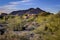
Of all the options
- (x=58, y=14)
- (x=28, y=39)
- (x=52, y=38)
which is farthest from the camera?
(x=58, y=14)

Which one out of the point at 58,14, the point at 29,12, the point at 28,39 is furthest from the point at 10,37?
the point at 29,12

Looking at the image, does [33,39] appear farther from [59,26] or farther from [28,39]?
[59,26]

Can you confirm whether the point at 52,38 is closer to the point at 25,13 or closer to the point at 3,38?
the point at 3,38

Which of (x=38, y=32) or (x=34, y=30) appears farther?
(x=34, y=30)

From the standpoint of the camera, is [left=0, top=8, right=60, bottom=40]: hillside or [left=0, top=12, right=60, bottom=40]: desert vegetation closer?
[left=0, top=12, right=60, bottom=40]: desert vegetation

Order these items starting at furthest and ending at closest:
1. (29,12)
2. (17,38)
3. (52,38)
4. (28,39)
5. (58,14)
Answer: (29,12) < (58,14) < (28,39) < (17,38) < (52,38)

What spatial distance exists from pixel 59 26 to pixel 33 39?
2532 mm

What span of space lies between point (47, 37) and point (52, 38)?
1.90 feet

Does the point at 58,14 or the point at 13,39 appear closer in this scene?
the point at 13,39

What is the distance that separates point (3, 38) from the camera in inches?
741

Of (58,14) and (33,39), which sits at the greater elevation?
(58,14)

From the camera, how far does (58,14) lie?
2708 cm

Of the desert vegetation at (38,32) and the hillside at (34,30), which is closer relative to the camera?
the desert vegetation at (38,32)

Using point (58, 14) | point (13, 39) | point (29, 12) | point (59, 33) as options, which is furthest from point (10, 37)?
point (29, 12)
